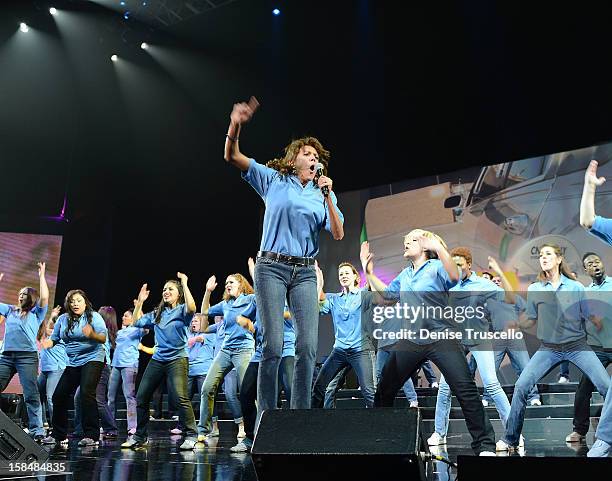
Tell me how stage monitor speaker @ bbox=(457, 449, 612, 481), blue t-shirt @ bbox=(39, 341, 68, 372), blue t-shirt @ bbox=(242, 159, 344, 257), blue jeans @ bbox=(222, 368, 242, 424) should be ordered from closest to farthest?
stage monitor speaker @ bbox=(457, 449, 612, 481), blue t-shirt @ bbox=(242, 159, 344, 257), blue jeans @ bbox=(222, 368, 242, 424), blue t-shirt @ bbox=(39, 341, 68, 372)

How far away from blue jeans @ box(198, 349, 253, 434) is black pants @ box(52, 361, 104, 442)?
3.48 feet

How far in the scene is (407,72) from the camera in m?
11.7

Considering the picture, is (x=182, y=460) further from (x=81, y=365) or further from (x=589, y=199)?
(x=589, y=199)

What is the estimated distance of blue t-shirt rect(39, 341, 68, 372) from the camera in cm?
912

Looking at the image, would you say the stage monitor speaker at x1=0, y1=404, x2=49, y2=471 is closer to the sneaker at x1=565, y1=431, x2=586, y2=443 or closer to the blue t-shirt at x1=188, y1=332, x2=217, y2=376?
the sneaker at x1=565, y1=431, x2=586, y2=443

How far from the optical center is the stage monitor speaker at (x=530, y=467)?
225cm

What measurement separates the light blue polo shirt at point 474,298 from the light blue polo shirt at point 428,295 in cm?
142

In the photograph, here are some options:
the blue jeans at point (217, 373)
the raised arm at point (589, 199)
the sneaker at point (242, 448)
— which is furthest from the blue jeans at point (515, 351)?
the raised arm at point (589, 199)

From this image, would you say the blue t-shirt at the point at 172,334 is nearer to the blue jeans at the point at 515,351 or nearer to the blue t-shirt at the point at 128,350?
the blue t-shirt at the point at 128,350

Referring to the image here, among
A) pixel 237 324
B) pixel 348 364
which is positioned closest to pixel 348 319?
pixel 348 364

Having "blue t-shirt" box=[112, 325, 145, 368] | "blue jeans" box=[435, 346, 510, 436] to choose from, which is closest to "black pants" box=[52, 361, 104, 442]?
"blue t-shirt" box=[112, 325, 145, 368]

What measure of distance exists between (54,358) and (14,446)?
5.78 m

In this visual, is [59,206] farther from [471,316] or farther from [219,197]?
[471,316]

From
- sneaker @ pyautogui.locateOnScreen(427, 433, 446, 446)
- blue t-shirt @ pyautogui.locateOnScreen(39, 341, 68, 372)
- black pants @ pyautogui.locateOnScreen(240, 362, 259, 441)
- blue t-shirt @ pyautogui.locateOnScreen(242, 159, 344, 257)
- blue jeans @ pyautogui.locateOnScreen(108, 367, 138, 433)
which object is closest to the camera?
blue t-shirt @ pyautogui.locateOnScreen(242, 159, 344, 257)
